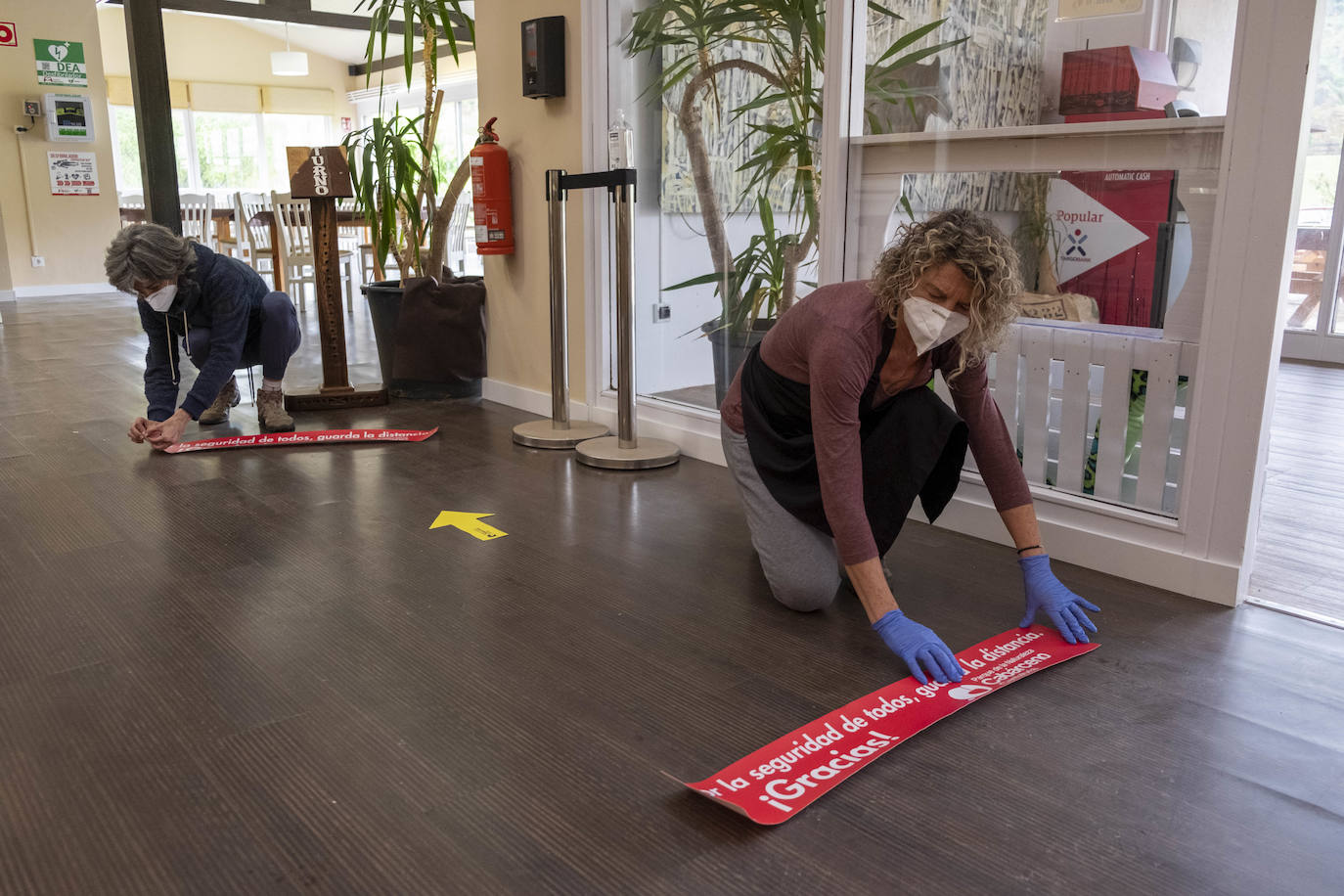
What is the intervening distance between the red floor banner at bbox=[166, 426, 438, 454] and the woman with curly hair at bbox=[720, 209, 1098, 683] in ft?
5.42

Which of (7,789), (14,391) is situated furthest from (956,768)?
(14,391)

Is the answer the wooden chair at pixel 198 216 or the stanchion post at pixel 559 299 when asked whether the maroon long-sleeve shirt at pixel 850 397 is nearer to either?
the stanchion post at pixel 559 299

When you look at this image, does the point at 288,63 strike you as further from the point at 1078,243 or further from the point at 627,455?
the point at 1078,243

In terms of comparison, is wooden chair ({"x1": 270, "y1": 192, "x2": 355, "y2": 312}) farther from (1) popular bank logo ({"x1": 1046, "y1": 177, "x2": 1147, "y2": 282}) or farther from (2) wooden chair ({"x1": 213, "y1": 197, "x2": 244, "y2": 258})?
(1) popular bank logo ({"x1": 1046, "y1": 177, "x2": 1147, "y2": 282})

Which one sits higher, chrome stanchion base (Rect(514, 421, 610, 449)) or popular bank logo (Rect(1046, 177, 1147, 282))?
popular bank logo (Rect(1046, 177, 1147, 282))

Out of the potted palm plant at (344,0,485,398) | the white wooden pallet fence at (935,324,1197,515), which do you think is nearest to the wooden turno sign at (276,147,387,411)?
the potted palm plant at (344,0,485,398)

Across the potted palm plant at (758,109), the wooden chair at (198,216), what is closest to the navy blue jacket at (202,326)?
the potted palm plant at (758,109)

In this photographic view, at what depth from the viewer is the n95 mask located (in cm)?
319

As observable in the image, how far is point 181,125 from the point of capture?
43.0 feet

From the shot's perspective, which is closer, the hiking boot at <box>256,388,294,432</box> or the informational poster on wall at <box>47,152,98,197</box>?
the hiking boot at <box>256,388,294,432</box>

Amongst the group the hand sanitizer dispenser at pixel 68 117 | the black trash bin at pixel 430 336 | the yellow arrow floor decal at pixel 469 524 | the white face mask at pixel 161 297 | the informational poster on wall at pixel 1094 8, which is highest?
the hand sanitizer dispenser at pixel 68 117

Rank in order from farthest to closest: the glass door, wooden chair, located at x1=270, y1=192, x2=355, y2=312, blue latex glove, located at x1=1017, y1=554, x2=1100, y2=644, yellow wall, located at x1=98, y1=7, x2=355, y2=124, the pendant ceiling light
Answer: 1. yellow wall, located at x1=98, y1=7, x2=355, y2=124
2. the pendant ceiling light
3. wooden chair, located at x1=270, y1=192, x2=355, y2=312
4. the glass door
5. blue latex glove, located at x1=1017, y1=554, x2=1100, y2=644

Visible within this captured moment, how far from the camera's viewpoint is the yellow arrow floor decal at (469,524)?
8.44ft

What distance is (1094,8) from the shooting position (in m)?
2.28
